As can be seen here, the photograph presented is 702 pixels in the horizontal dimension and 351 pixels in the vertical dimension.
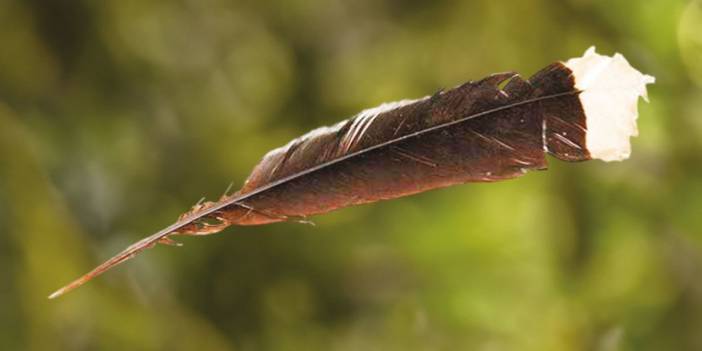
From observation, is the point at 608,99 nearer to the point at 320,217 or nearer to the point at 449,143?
the point at 449,143

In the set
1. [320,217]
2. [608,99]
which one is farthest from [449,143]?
[320,217]

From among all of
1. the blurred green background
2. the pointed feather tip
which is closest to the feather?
the pointed feather tip

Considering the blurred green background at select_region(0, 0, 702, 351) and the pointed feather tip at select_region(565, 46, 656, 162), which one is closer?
the pointed feather tip at select_region(565, 46, 656, 162)

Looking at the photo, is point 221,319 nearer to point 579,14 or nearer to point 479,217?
point 479,217

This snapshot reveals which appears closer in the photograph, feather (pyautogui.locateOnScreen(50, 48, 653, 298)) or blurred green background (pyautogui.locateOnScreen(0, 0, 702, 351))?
feather (pyautogui.locateOnScreen(50, 48, 653, 298))

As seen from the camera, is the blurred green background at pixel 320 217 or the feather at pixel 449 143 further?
the blurred green background at pixel 320 217

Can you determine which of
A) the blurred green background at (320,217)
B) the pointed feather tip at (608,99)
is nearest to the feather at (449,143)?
the pointed feather tip at (608,99)

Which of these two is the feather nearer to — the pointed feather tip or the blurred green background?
the pointed feather tip

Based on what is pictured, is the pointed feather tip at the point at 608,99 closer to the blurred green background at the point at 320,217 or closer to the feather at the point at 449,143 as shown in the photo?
the feather at the point at 449,143
